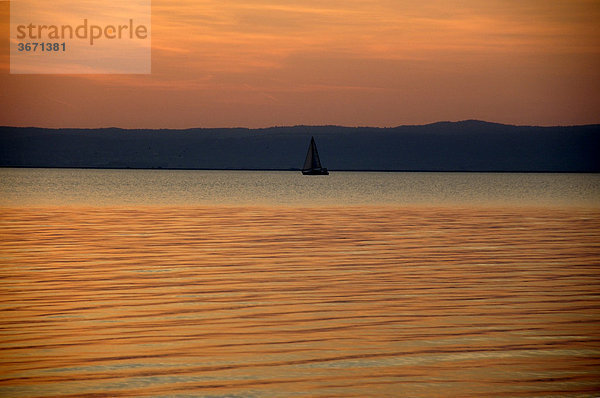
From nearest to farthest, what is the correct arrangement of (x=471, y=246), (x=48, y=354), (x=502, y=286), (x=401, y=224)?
(x=48, y=354), (x=502, y=286), (x=471, y=246), (x=401, y=224)

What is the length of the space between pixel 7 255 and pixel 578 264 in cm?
1448

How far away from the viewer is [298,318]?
12680 mm

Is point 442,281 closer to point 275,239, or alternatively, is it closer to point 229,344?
point 229,344

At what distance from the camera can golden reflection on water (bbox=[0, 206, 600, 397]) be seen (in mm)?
9273

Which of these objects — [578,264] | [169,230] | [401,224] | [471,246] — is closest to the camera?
[578,264]

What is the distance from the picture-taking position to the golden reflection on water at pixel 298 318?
30.4ft

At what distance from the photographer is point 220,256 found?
2139 cm

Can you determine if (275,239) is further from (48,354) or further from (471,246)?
(48,354)

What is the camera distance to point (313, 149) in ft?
475

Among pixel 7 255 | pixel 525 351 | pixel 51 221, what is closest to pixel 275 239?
pixel 7 255

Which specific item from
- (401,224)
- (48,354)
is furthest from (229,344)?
(401,224)

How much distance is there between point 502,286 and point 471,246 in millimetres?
8534

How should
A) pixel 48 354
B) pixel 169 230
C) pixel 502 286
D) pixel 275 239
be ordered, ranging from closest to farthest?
pixel 48 354 < pixel 502 286 < pixel 275 239 < pixel 169 230

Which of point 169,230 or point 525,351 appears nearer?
point 525,351
